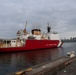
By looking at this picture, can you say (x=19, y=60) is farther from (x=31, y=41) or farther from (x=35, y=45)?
(x=35, y=45)

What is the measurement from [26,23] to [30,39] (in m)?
14.3

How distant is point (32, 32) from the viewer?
5422 centimetres

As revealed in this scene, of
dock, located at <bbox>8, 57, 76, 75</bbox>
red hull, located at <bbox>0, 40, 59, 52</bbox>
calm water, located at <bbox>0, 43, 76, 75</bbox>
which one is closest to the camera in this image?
dock, located at <bbox>8, 57, 76, 75</bbox>

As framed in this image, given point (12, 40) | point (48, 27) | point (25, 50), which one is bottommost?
point (25, 50)

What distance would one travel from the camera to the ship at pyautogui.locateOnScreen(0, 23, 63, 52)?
42.2 m

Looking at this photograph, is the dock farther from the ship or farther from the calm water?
the ship

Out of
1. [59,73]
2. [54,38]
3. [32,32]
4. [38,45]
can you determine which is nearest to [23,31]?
[32,32]

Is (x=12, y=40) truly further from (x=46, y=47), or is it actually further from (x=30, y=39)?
(x=46, y=47)

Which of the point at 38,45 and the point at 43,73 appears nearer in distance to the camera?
the point at 43,73

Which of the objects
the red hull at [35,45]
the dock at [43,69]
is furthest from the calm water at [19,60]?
the red hull at [35,45]

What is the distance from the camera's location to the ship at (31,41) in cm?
4225

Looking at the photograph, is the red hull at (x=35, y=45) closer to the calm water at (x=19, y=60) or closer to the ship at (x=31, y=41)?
the ship at (x=31, y=41)

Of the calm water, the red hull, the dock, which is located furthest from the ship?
the dock

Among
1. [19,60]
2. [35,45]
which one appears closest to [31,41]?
[35,45]
